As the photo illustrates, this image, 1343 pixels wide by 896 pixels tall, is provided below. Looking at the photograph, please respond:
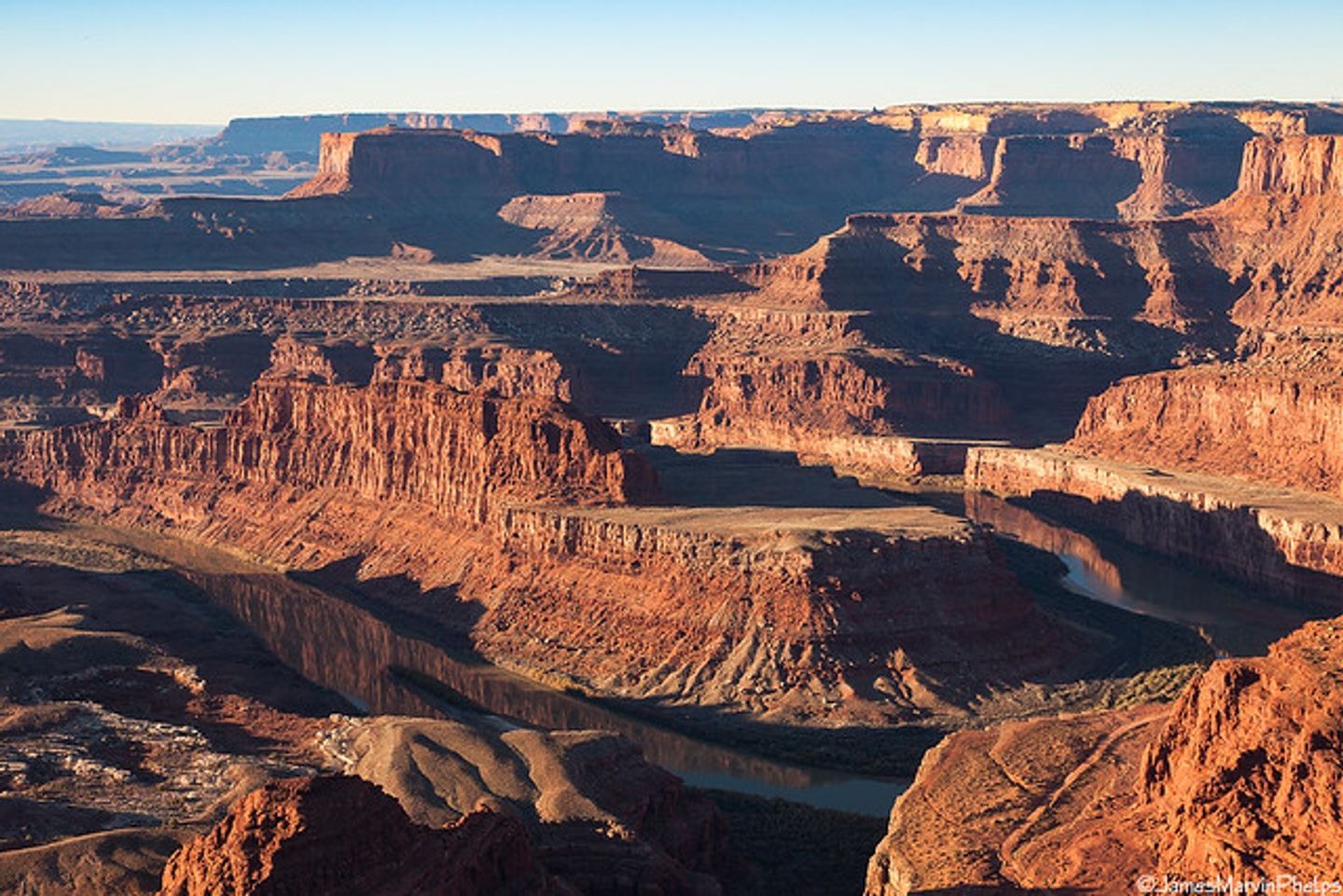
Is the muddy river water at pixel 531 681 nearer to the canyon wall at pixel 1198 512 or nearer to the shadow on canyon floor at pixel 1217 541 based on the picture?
the shadow on canyon floor at pixel 1217 541

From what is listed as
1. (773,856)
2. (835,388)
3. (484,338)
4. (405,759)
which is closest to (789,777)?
(773,856)

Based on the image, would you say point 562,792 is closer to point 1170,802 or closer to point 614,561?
point 1170,802

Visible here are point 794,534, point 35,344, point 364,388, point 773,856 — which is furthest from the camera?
point 35,344

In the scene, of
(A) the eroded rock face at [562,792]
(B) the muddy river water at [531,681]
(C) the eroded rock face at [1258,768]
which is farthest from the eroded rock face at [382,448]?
(C) the eroded rock face at [1258,768]

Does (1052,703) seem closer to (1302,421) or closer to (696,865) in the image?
(696,865)

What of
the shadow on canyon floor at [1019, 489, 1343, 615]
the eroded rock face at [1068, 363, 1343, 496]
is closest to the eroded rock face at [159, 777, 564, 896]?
the shadow on canyon floor at [1019, 489, 1343, 615]

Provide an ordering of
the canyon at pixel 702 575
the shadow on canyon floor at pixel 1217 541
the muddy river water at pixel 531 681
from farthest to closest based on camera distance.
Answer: the shadow on canyon floor at pixel 1217 541, the muddy river water at pixel 531 681, the canyon at pixel 702 575

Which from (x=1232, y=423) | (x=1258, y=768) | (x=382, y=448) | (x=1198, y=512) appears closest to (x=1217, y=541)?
(x=1198, y=512)
